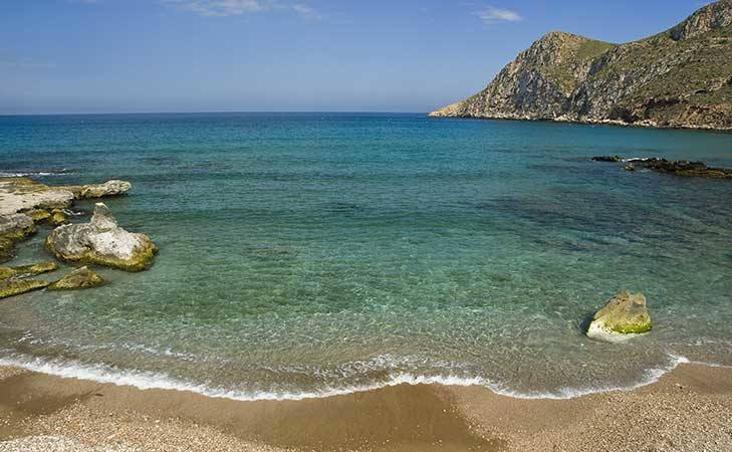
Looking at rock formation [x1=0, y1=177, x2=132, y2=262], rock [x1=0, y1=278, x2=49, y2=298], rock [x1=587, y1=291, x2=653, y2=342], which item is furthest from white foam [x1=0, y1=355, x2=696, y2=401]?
rock formation [x1=0, y1=177, x2=132, y2=262]

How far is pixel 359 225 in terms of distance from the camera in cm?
3139

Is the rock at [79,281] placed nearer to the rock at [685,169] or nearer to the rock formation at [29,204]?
the rock formation at [29,204]

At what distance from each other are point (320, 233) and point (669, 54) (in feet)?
566

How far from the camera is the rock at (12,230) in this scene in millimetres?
Result: 26292

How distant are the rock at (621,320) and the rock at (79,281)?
2025cm

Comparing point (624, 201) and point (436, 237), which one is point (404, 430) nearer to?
point (436, 237)

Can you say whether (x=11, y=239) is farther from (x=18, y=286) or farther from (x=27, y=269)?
(x=18, y=286)

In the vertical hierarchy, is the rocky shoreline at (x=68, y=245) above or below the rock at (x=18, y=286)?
above

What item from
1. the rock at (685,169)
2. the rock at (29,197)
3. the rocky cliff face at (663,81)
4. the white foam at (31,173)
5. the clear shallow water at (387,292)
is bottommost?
the clear shallow water at (387,292)

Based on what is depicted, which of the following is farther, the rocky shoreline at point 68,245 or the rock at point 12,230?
the rock at point 12,230

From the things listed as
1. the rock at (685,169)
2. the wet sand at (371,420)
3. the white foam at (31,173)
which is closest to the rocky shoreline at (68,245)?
the wet sand at (371,420)

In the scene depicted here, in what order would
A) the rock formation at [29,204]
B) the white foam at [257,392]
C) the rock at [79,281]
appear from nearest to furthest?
the white foam at [257,392] < the rock at [79,281] < the rock formation at [29,204]

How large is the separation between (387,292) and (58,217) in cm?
2402

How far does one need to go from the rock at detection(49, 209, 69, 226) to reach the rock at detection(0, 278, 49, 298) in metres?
11.4
